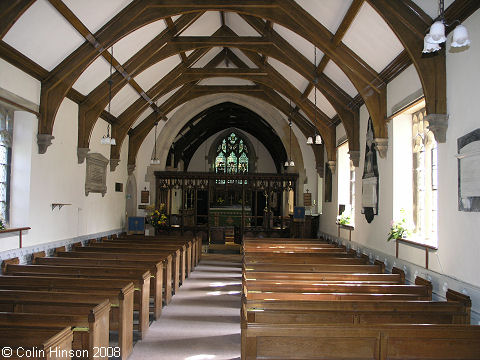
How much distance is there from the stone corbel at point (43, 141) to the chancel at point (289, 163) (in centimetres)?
2

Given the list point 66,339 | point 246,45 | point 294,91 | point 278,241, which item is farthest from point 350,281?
point 294,91

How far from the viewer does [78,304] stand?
4.06 m

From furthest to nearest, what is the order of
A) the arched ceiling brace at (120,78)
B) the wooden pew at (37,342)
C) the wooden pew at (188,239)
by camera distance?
the wooden pew at (188,239) < the arched ceiling brace at (120,78) < the wooden pew at (37,342)

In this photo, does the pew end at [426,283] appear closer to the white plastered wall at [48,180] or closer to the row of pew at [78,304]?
the row of pew at [78,304]

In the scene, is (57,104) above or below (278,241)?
above

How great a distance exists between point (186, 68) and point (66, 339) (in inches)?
361

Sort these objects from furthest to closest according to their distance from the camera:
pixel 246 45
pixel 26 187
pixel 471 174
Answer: pixel 246 45 < pixel 26 187 < pixel 471 174

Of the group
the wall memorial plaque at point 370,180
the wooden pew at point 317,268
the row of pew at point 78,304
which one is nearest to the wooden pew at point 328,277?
the wooden pew at point 317,268

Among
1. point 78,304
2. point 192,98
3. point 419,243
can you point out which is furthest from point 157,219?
point 78,304

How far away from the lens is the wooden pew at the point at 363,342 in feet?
10.1

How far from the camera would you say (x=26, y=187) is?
7.09 m

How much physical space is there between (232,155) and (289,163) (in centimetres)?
917

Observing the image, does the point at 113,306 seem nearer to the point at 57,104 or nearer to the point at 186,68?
the point at 57,104

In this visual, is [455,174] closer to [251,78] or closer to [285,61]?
[285,61]
